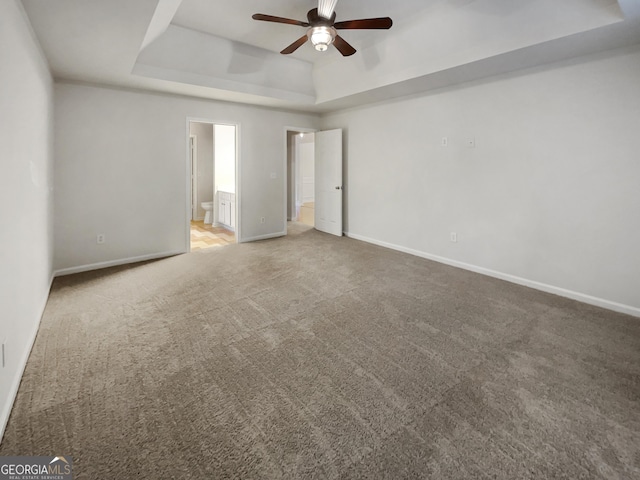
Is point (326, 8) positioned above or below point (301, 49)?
below

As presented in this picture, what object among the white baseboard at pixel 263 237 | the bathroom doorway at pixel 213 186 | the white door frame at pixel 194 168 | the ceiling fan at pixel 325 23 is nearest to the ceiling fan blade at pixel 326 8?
the ceiling fan at pixel 325 23

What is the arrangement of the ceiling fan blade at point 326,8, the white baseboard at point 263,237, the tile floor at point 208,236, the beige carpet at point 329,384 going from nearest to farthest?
the beige carpet at point 329,384 → the ceiling fan blade at point 326,8 → the tile floor at point 208,236 → the white baseboard at point 263,237

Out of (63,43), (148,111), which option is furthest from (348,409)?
(148,111)

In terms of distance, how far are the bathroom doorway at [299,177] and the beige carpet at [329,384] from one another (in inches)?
171

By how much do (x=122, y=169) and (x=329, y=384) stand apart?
3965 mm

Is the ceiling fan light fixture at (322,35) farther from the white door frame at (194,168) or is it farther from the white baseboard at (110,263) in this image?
the white door frame at (194,168)

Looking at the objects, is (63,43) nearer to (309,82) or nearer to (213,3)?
(213,3)

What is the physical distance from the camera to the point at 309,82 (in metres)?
5.20

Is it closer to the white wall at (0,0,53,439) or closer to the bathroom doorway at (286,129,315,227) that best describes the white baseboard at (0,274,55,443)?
the white wall at (0,0,53,439)

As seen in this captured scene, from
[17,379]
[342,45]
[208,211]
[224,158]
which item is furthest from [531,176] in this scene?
[208,211]

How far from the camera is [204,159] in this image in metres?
7.68

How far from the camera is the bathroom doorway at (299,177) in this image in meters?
7.76

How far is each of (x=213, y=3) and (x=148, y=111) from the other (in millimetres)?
1892

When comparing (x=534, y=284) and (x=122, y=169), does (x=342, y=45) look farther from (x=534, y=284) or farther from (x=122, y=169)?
(x=534, y=284)
